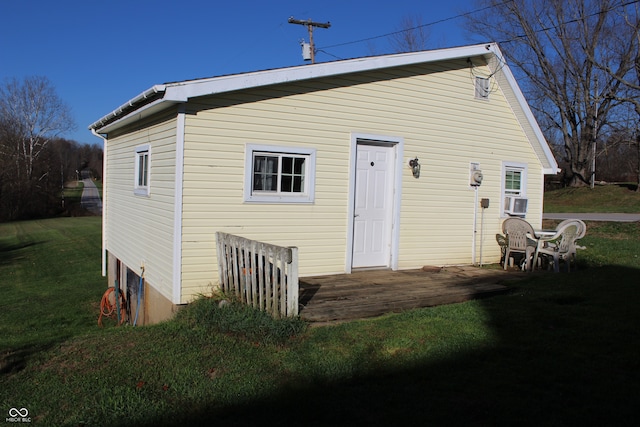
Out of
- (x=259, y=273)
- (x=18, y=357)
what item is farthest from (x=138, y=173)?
(x=259, y=273)

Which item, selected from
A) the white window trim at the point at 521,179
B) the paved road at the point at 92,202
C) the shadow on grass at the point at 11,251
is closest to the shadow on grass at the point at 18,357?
the white window trim at the point at 521,179

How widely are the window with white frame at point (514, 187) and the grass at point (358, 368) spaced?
322 centimetres

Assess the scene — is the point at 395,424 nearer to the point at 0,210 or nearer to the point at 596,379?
the point at 596,379

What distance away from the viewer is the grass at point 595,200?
2792 centimetres

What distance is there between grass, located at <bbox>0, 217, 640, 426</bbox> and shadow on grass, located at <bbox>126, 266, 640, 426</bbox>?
2cm

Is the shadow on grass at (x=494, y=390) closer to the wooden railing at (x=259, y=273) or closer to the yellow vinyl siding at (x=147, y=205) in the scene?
the wooden railing at (x=259, y=273)

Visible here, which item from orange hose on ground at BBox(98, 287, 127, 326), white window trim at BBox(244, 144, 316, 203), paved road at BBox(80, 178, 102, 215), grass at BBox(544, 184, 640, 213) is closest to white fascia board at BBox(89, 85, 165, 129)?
white window trim at BBox(244, 144, 316, 203)

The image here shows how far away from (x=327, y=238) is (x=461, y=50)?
4229 mm

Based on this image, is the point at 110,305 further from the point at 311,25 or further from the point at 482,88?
the point at 311,25

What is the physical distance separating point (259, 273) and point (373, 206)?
3470 mm

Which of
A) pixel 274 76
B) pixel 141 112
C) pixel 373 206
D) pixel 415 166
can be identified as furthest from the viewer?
pixel 415 166

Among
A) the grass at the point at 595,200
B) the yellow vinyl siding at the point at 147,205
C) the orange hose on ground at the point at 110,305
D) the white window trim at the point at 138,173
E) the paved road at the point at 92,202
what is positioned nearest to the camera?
the yellow vinyl siding at the point at 147,205

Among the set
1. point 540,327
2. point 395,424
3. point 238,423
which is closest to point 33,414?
point 238,423

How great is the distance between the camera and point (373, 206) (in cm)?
908
